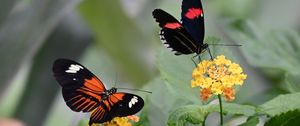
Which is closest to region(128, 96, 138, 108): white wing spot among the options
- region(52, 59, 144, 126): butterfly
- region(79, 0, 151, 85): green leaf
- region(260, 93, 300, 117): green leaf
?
region(52, 59, 144, 126): butterfly

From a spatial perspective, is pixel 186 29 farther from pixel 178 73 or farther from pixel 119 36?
pixel 119 36

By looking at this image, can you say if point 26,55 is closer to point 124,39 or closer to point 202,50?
point 124,39

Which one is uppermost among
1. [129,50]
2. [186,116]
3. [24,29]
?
[129,50]

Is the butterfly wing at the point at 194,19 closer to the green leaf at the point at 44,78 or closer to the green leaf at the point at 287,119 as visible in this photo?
the green leaf at the point at 287,119

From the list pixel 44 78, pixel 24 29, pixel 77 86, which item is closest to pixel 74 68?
pixel 77 86

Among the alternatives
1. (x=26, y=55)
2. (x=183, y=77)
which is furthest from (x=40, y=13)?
(x=183, y=77)

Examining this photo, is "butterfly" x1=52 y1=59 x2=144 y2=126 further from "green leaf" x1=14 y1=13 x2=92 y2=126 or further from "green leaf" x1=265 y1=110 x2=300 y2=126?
"green leaf" x1=14 y1=13 x2=92 y2=126

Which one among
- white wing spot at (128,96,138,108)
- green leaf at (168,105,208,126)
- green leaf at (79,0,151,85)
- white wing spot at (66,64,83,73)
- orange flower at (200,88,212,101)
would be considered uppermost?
green leaf at (79,0,151,85)
